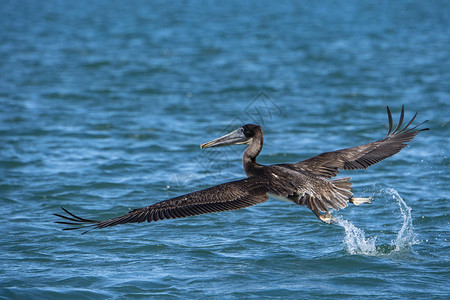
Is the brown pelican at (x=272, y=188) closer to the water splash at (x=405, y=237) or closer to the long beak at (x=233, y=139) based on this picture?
the long beak at (x=233, y=139)

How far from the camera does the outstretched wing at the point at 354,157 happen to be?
7758 millimetres

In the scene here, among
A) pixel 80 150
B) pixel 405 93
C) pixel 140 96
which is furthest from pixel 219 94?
pixel 80 150

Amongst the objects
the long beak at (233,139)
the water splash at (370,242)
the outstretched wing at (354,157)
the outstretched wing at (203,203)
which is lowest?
the water splash at (370,242)

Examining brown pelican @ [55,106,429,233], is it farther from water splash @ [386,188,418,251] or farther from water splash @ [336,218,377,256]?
water splash @ [386,188,418,251]

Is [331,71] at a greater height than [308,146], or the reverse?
[331,71]

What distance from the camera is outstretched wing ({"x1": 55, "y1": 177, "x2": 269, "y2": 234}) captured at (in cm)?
658

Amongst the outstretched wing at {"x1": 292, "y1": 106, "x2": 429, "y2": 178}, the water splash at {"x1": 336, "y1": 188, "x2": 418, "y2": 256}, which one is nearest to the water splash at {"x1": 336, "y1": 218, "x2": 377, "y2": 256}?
the water splash at {"x1": 336, "y1": 188, "x2": 418, "y2": 256}

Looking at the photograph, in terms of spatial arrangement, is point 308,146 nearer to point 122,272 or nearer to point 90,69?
point 122,272

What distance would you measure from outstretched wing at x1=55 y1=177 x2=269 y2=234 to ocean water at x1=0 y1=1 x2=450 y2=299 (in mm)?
532

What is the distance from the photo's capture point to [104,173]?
10.7 m

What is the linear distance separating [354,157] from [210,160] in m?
3.86

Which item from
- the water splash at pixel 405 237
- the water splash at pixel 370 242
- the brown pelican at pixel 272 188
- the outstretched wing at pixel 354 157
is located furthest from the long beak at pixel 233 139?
the water splash at pixel 405 237

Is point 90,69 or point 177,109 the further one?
point 90,69

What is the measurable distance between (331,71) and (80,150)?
10.3m
